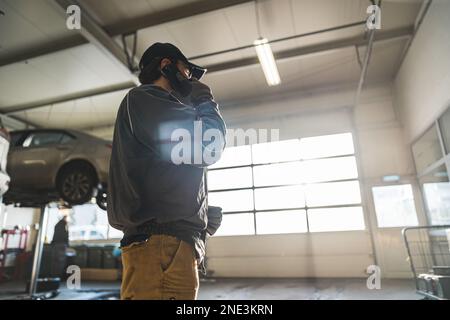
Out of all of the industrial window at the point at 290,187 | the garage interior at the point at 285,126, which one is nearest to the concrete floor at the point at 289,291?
the garage interior at the point at 285,126

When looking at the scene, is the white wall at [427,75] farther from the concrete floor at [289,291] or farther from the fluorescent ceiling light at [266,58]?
the concrete floor at [289,291]

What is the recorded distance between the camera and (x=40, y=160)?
12.0 ft

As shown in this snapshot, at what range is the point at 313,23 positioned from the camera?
12.5ft

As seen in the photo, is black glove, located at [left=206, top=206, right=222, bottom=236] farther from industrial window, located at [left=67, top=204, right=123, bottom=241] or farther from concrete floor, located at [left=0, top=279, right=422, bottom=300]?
industrial window, located at [left=67, top=204, right=123, bottom=241]

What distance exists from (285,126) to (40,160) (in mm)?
4253

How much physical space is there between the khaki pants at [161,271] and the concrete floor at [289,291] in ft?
9.76

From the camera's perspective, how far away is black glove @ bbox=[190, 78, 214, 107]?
812mm

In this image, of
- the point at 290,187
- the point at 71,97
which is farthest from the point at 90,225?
the point at 290,187

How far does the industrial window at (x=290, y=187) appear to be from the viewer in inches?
209

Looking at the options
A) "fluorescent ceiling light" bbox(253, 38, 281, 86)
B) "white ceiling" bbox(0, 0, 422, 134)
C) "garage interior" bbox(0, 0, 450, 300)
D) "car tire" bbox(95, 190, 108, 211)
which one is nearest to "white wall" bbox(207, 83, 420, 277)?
"garage interior" bbox(0, 0, 450, 300)

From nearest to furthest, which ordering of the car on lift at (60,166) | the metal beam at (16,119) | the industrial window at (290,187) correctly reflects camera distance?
the car on lift at (60,166), the industrial window at (290,187), the metal beam at (16,119)

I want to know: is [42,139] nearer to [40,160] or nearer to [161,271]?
[40,160]

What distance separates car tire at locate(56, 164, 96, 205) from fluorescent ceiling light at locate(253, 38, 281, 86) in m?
2.53
